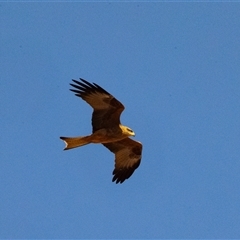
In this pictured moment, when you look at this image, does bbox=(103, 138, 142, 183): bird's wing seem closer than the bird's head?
No

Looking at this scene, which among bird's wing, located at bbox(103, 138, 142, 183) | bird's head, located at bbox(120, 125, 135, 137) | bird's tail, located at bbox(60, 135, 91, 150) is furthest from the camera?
bird's wing, located at bbox(103, 138, 142, 183)

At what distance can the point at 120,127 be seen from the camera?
16.6 m

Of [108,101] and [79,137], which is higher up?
[108,101]

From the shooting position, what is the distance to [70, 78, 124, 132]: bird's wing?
16.5 metres

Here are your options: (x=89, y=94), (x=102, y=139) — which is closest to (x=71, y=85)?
(x=89, y=94)

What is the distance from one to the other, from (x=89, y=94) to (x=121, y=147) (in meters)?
2.32

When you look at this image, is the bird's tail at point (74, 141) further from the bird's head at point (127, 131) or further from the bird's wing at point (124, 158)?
the bird's wing at point (124, 158)

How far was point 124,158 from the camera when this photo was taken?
18.3 meters

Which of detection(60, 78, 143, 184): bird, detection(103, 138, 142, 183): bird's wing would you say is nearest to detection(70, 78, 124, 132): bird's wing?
detection(60, 78, 143, 184): bird

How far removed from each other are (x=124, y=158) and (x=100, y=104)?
2294 mm

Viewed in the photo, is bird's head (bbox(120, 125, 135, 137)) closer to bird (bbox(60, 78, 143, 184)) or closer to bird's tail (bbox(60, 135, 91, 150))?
bird (bbox(60, 78, 143, 184))

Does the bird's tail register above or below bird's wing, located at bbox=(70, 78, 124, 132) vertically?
below

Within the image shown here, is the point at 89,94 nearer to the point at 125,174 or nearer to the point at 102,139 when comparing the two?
the point at 102,139

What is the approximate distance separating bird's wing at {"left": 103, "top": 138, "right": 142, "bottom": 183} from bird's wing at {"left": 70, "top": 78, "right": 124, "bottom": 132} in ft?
5.53
